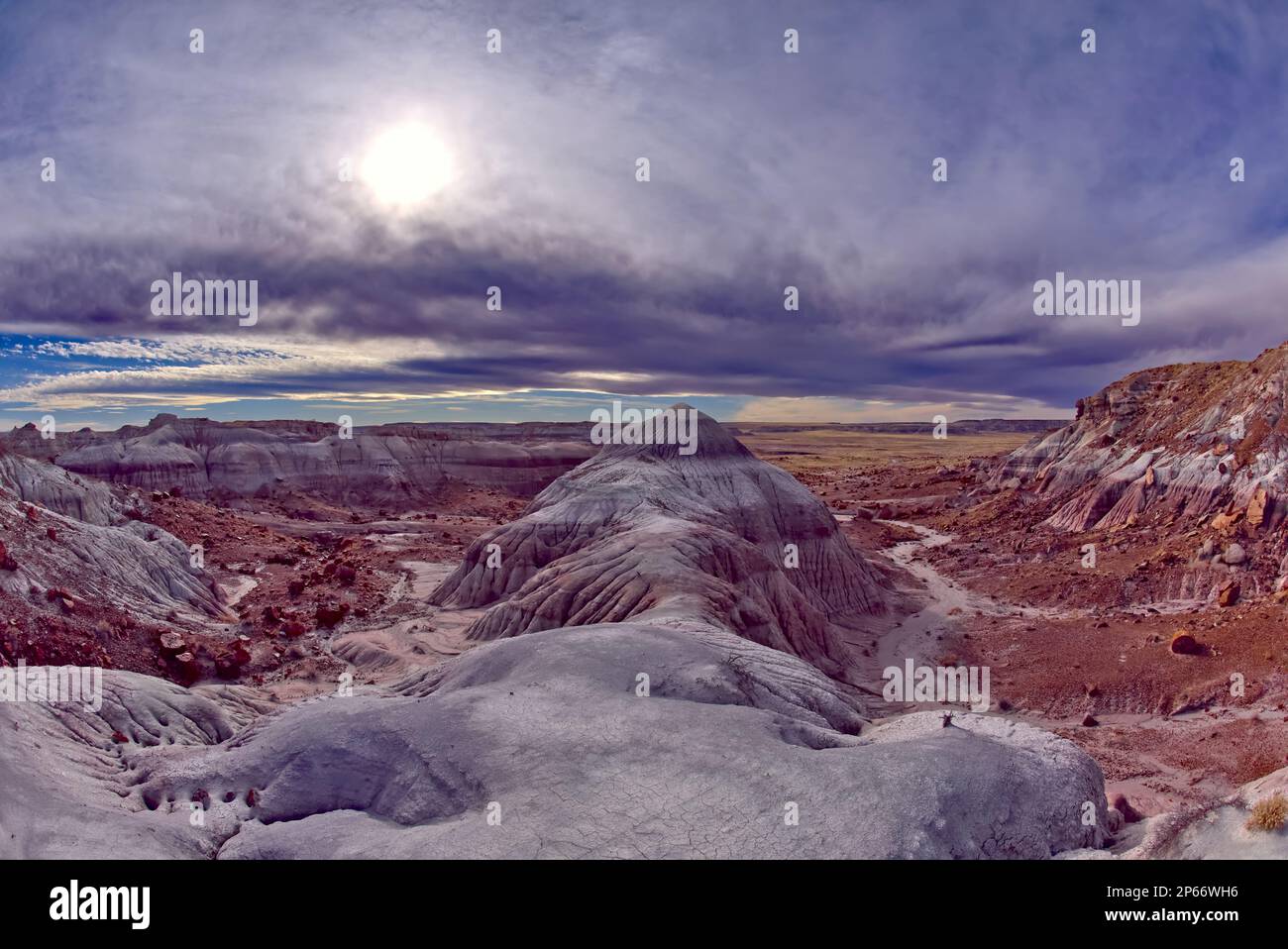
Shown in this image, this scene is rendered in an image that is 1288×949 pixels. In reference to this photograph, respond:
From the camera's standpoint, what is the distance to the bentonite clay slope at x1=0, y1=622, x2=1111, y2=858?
9.11 metres

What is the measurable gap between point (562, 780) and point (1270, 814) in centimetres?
845

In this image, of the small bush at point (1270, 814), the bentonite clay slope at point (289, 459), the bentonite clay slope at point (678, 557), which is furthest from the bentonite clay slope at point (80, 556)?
the bentonite clay slope at point (289, 459)

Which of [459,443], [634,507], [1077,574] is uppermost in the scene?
[459,443]

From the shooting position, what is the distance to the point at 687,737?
1123 centimetres

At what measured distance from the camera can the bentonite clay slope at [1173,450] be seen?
3816 centimetres

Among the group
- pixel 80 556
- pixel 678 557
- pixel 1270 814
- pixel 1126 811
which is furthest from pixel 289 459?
pixel 1270 814

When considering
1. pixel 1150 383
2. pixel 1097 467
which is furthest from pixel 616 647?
pixel 1150 383

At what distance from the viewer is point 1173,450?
46.4 metres

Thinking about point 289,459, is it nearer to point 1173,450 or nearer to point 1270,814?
point 1173,450

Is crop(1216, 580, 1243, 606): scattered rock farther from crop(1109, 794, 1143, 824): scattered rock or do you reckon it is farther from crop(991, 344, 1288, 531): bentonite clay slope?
crop(1109, 794, 1143, 824): scattered rock
